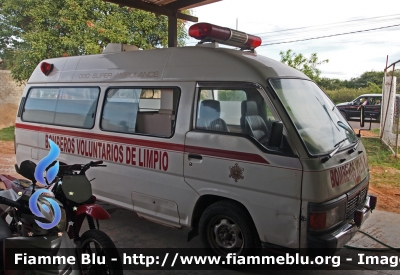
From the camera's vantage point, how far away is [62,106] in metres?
5.80

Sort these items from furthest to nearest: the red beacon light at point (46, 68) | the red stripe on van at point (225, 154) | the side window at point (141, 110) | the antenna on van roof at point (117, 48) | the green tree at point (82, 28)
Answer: the green tree at point (82, 28) < the red beacon light at point (46, 68) < the antenna on van roof at point (117, 48) < the side window at point (141, 110) < the red stripe on van at point (225, 154)

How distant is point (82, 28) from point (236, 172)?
1116cm

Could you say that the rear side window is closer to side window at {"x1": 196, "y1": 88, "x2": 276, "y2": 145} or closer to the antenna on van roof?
the antenna on van roof

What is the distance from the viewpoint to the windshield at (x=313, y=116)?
3.62m

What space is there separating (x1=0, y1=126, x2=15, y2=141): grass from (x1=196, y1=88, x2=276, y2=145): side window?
1190 cm

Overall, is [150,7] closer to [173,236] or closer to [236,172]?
[173,236]

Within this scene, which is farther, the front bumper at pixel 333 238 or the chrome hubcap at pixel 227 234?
the chrome hubcap at pixel 227 234

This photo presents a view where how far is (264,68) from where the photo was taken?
390 centimetres

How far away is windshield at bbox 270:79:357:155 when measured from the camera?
3.62m

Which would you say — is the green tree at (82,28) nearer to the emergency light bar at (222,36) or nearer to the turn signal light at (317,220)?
the emergency light bar at (222,36)

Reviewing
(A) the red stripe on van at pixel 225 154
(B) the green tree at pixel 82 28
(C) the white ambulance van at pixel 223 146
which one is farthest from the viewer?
(B) the green tree at pixel 82 28

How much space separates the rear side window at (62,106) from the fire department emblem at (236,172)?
2432mm

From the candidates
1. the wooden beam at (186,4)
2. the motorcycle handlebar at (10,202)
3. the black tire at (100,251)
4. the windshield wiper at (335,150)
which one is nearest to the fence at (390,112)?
the wooden beam at (186,4)

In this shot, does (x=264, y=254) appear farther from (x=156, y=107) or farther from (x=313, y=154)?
(x=156, y=107)
